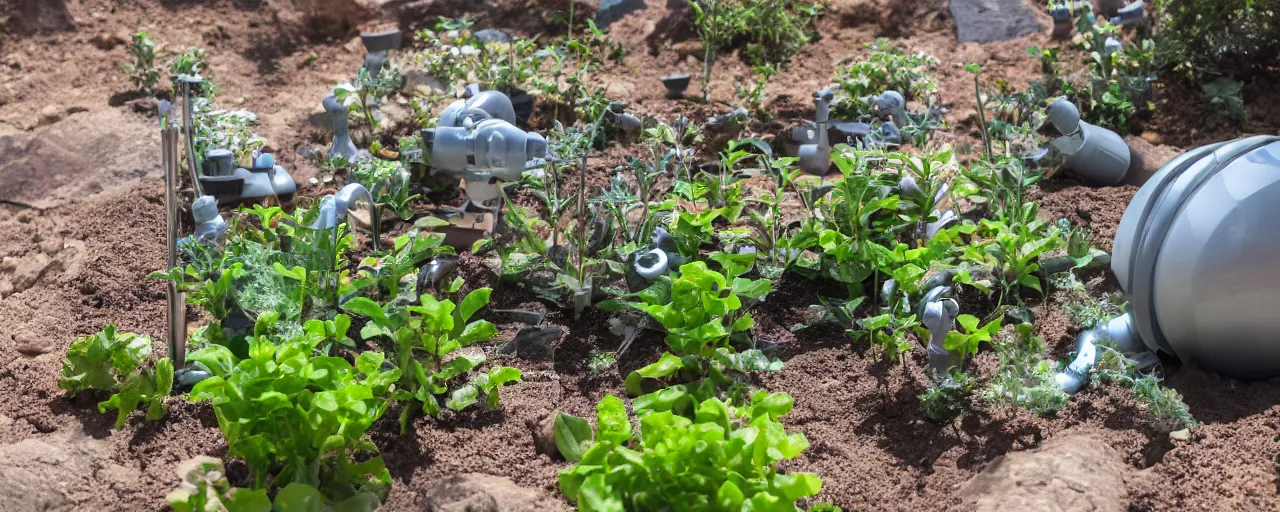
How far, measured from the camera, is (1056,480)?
2678 mm

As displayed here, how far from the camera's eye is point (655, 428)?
2.56 metres

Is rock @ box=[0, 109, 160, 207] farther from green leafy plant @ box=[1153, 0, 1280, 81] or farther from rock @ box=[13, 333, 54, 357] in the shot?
green leafy plant @ box=[1153, 0, 1280, 81]

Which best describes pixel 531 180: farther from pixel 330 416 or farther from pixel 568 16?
pixel 568 16

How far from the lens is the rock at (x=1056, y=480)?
263 cm

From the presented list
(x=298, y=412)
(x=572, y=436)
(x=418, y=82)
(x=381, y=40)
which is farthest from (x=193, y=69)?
(x=572, y=436)

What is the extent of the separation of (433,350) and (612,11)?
11.4 ft

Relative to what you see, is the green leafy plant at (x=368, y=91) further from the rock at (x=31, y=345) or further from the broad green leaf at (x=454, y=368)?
the broad green leaf at (x=454, y=368)

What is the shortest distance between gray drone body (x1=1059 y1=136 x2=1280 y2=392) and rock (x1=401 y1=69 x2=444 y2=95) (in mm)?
3135

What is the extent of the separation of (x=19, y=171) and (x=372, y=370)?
2.53 m

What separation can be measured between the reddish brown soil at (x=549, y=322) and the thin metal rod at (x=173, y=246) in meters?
0.19

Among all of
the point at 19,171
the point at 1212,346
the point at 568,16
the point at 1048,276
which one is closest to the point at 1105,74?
the point at 1048,276

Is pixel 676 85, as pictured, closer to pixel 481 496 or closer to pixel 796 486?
pixel 481 496

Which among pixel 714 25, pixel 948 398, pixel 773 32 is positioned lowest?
pixel 948 398

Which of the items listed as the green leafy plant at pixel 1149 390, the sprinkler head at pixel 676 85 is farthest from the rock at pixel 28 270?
the green leafy plant at pixel 1149 390
